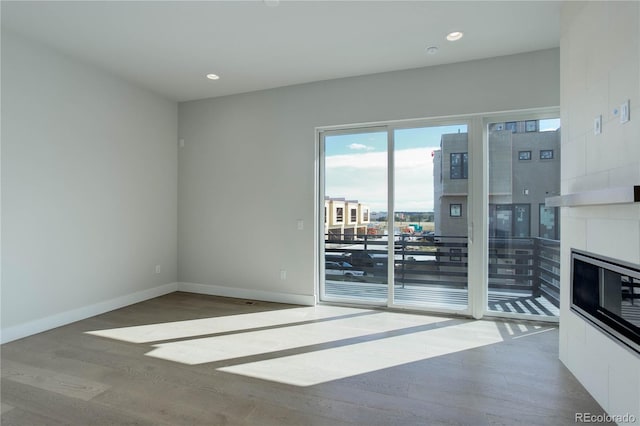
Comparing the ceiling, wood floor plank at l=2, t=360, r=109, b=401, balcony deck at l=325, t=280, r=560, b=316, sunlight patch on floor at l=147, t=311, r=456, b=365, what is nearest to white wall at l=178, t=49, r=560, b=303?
the ceiling

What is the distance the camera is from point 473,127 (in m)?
3.59

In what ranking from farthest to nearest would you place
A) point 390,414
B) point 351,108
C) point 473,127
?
point 351,108
point 473,127
point 390,414

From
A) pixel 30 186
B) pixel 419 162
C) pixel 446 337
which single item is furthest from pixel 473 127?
pixel 30 186

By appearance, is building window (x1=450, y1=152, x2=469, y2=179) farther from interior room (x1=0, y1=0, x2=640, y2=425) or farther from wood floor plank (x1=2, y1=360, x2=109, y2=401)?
wood floor plank (x1=2, y1=360, x2=109, y2=401)

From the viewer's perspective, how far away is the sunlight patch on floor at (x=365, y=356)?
2.36 meters

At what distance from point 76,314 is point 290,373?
2729 mm

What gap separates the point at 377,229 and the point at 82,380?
10.4 ft

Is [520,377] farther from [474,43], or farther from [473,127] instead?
[474,43]

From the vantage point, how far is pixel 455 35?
9.78 ft

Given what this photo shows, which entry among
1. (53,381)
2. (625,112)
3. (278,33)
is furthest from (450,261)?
(53,381)

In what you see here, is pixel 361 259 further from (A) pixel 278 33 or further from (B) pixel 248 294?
(A) pixel 278 33

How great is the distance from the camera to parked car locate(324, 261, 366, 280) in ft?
13.5

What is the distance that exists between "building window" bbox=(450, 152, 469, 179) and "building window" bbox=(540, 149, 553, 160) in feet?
2.41

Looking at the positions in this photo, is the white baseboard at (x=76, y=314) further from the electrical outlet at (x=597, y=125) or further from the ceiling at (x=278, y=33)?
the electrical outlet at (x=597, y=125)
